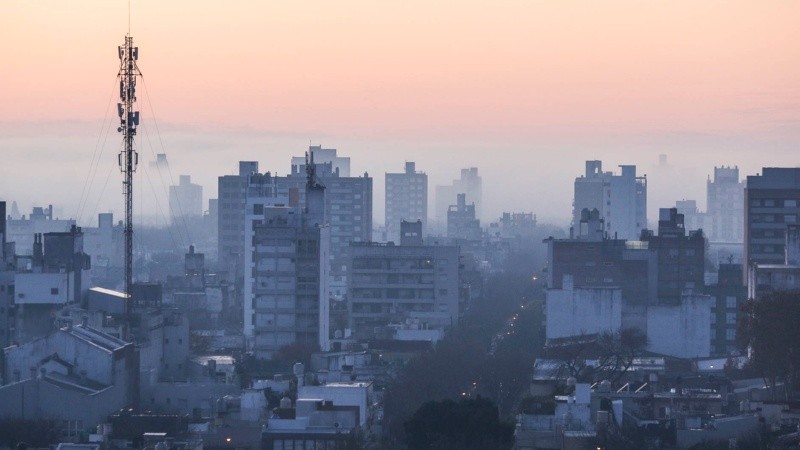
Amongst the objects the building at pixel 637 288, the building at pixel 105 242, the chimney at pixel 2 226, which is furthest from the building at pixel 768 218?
the building at pixel 105 242

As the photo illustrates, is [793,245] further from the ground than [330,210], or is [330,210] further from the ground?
[330,210]

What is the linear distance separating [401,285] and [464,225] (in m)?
84.3

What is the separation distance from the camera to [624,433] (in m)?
40.5

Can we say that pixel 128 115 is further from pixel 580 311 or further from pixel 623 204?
pixel 623 204

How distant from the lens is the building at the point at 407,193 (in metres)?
196

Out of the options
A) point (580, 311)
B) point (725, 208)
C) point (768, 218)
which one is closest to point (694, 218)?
point (725, 208)

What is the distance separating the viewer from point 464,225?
16338cm

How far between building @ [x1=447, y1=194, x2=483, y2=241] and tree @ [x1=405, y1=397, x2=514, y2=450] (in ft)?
354

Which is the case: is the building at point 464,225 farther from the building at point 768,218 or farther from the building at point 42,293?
the building at point 42,293

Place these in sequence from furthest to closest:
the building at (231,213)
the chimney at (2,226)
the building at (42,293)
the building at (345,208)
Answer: the building at (345,208)
the building at (231,213)
the chimney at (2,226)
the building at (42,293)

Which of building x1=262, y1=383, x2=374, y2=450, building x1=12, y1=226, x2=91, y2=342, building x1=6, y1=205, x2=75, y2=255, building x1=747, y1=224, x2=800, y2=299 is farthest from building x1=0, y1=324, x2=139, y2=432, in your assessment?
building x1=6, y1=205, x2=75, y2=255

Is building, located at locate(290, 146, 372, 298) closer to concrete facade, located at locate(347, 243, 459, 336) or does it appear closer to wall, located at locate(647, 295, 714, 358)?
concrete facade, located at locate(347, 243, 459, 336)

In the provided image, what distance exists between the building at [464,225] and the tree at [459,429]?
107925mm

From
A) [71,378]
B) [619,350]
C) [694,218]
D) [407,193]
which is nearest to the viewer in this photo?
[71,378]
